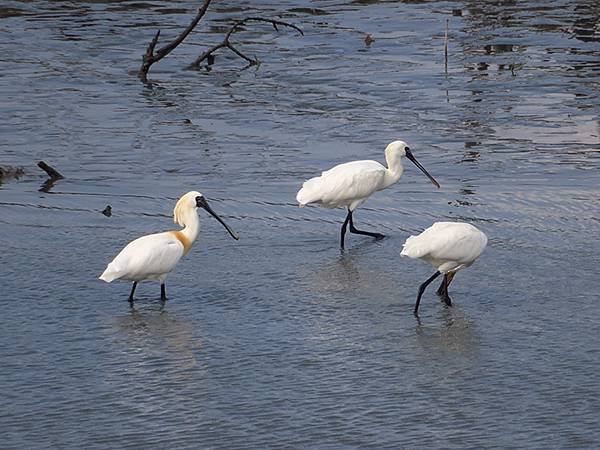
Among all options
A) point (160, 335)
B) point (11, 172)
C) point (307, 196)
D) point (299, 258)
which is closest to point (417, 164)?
point (307, 196)

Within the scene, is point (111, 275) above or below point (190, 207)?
below

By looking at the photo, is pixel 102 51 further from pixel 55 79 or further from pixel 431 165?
pixel 431 165

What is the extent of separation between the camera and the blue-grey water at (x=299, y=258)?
7.27m

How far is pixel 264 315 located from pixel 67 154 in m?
6.41

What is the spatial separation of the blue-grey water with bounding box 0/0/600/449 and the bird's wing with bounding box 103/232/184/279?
10.9 inches

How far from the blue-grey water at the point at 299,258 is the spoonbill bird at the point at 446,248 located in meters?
0.22

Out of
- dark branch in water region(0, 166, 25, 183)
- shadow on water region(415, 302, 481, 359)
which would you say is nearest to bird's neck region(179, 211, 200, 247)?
shadow on water region(415, 302, 481, 359)

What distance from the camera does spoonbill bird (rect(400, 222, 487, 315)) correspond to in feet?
29.9

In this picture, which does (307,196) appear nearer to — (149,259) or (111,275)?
(149,259)

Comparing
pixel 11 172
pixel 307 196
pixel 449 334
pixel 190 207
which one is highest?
pixel 190 207

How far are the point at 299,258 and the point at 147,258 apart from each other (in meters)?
1.66

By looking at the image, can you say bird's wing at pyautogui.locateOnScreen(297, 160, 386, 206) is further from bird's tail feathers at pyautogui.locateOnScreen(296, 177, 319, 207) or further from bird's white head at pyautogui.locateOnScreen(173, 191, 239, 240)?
bird's white head at pyautogui.locateOnScreen(173, 191, 239, 240)

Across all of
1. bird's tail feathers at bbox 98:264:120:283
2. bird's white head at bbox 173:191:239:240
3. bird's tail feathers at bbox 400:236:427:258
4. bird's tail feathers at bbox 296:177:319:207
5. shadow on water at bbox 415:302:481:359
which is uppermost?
bird's white head at bbox 173:191:239:240

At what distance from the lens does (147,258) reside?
9125 mm
